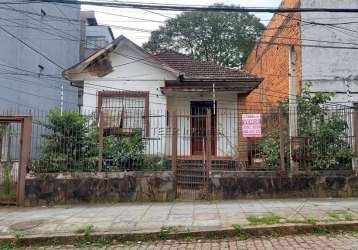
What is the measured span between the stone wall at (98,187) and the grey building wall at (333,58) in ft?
24.0

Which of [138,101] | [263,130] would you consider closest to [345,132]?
[263,130]

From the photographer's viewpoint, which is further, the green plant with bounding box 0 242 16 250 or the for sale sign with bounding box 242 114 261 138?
the for sale sign with bounding box 242 114 261 138

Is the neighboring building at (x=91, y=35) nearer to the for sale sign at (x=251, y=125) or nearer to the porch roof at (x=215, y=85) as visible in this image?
the porch roof at (x=215, y=85)

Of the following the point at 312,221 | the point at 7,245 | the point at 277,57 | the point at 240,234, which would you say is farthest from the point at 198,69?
the point at 7,245

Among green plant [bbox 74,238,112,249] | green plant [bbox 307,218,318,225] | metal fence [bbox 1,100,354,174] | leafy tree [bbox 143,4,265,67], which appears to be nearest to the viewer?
green plant [bbox 74,238,112,249]

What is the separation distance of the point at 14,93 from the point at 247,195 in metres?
13.8

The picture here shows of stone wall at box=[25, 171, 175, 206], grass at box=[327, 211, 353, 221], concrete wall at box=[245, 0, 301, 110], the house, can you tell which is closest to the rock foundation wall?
stone wall at box=[25, 171, 175, 206]

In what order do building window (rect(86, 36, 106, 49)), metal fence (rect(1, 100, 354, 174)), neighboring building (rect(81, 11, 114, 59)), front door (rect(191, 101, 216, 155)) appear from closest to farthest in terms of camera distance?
1. metal fence (rect(1, 100, 354, 174))
2. front door (rect(191, 101, 216, 155))
3. neighboring building (rect(81, 11, 114, 59))
4. building window (rect(86, 36, 106, 49))

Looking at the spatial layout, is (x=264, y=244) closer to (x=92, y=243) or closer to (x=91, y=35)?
(x=92, y=243)

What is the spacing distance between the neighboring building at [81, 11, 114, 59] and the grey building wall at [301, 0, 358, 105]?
67.5 ft

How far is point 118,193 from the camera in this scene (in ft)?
34.2

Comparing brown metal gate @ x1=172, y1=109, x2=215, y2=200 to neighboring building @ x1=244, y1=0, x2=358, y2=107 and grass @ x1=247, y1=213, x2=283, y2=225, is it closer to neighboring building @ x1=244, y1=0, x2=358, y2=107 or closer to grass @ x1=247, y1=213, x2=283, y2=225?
grass @ x1=247, y1=213, x2=283, y2=225

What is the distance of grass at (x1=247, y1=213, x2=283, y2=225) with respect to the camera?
7.53 meters

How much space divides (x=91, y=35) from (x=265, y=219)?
29.3 metres
